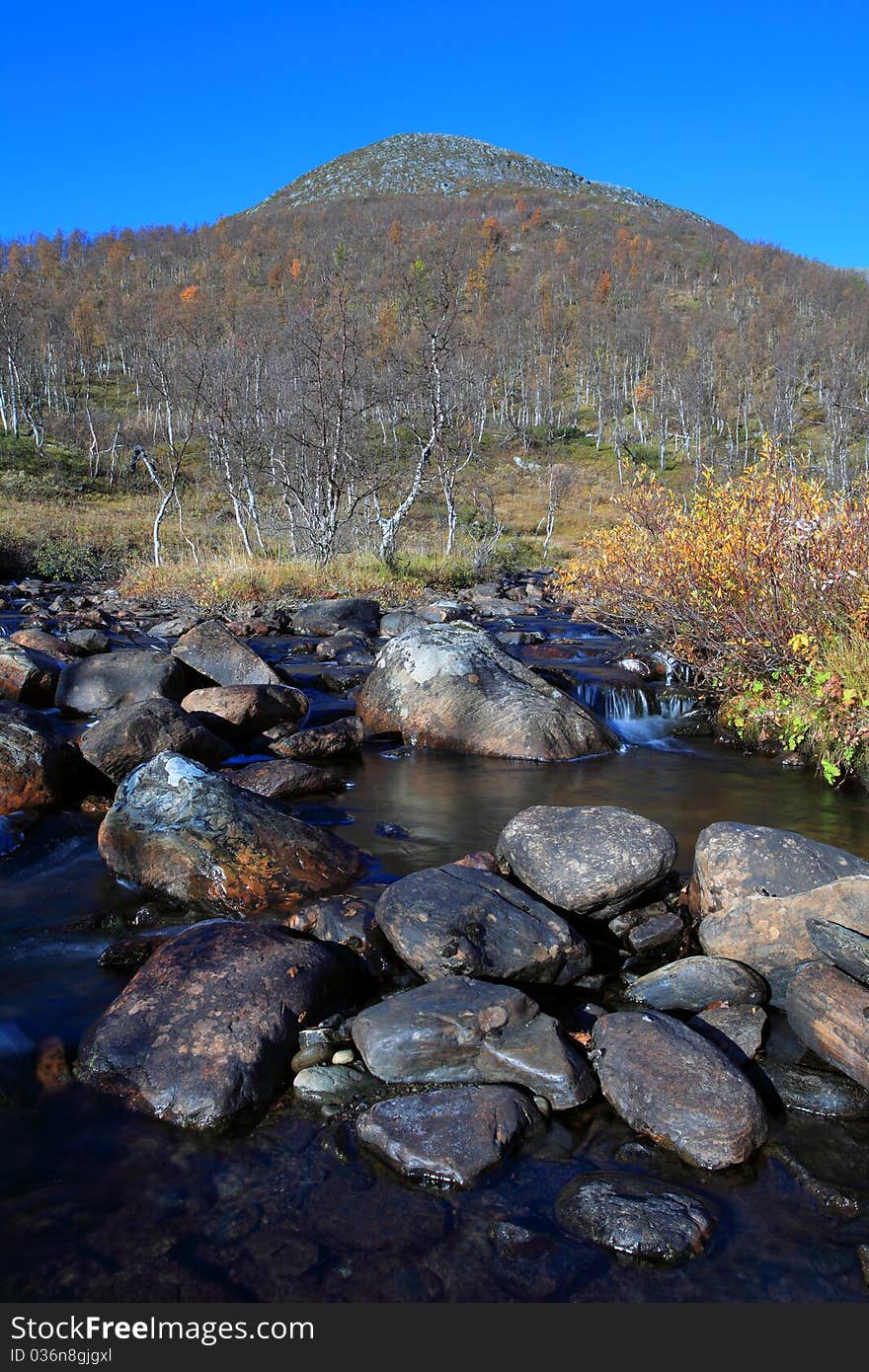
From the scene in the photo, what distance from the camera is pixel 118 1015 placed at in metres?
3.99

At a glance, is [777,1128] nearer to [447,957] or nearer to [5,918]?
[447,957]

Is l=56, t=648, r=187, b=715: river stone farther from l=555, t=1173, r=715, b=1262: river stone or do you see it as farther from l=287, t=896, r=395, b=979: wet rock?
l=555, t=1173, r=715, b=1262: river stone

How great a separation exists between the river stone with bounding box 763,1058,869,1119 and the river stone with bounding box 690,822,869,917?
124 centimetres

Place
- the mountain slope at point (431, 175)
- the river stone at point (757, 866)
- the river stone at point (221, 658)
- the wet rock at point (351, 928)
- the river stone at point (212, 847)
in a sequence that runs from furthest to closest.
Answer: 1. the mountain slope at point (431, 175)
2. the river stone at point (221, 658)
3. the river stone at point (212, 847)
4. the river stone at point (757, 866)
5. the wet rock at point (351, 928)

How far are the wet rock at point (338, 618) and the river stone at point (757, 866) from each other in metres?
11.1

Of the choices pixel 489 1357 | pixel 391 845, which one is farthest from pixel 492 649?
pixel 489 1357

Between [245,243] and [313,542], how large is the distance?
4595 inches

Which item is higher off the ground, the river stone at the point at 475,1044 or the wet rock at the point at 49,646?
the wet rock at the point at 49,646

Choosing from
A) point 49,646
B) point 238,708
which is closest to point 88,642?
point 49,646

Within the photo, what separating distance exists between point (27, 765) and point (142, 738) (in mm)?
1041

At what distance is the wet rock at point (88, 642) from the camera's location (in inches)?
518

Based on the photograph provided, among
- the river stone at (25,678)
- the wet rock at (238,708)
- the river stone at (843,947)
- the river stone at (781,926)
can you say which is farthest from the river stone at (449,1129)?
the river stone at (25,678)

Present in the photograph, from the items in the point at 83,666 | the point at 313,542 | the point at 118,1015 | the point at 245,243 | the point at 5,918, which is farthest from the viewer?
the point at 245,243

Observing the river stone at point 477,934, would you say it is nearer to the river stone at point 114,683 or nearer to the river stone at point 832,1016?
the river stone at point 832,1016
